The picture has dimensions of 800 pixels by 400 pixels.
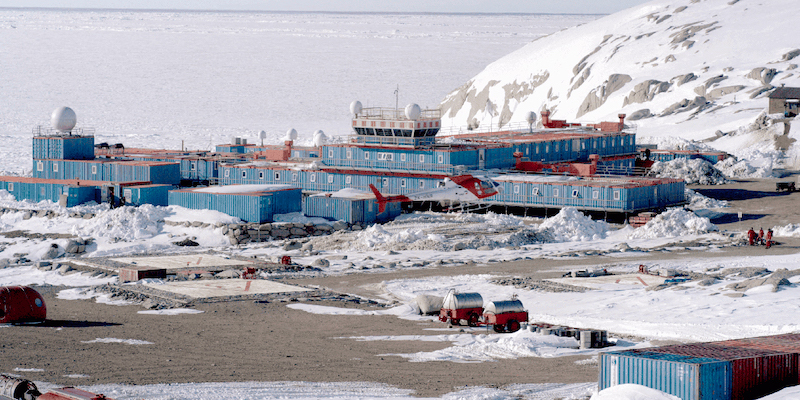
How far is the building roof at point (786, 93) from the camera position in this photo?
92188mm

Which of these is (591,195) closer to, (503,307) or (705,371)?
(503,307)

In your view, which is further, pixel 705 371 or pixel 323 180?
pixel 323 180

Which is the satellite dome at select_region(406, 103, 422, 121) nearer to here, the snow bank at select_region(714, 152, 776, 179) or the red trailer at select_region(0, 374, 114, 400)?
the snow bank at select_region(714, 152, 776, 179)

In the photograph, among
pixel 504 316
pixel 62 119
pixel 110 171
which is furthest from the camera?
pixel 62 119

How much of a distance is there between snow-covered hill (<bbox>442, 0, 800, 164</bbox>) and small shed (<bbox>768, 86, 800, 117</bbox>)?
1.44 metres

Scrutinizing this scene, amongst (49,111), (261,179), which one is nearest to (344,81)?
(49,111)

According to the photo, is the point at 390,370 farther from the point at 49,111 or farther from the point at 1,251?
the point at 49,111

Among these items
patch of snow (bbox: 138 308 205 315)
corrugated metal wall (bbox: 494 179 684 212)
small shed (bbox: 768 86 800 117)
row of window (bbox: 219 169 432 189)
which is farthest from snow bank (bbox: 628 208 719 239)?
small shed (bbox: 768 86 800 117)

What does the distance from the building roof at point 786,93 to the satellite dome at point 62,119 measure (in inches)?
2360

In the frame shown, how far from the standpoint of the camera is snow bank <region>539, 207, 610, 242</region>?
54156 mm

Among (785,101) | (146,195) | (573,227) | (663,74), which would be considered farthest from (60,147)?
(663,74)

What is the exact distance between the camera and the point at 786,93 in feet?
305

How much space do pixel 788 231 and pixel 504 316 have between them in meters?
25.8

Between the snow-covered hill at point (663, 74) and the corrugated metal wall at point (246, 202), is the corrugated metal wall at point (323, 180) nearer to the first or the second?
the corrugated metal wall at point (246, 202)
